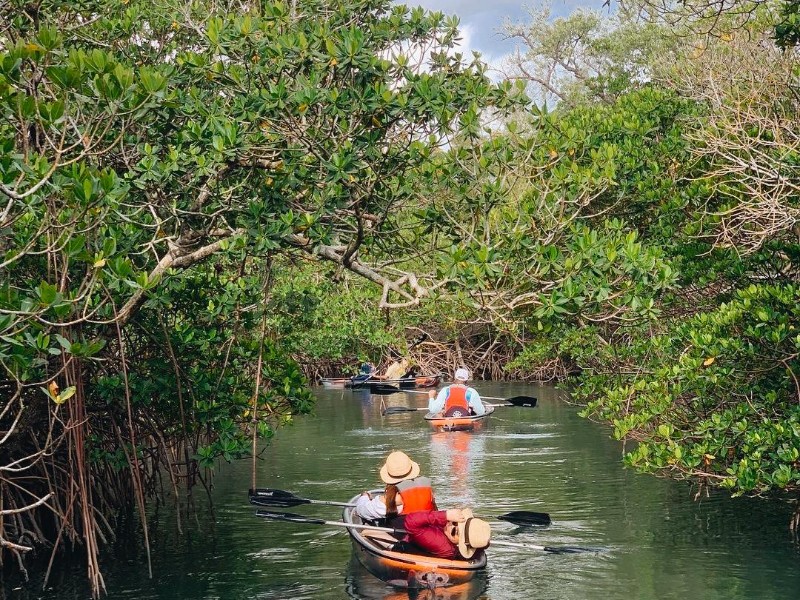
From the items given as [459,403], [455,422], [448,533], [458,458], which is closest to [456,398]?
[459,403]

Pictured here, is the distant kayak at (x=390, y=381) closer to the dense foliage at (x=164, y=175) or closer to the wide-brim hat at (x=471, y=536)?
the dense foliage at (x=164, y=175)

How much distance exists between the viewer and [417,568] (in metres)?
9.29

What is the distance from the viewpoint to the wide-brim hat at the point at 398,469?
10.0m

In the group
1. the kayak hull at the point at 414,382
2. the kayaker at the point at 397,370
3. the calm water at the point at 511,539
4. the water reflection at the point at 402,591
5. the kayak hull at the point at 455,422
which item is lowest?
the water reflection at the point at 402,591

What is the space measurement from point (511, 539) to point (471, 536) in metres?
2.32

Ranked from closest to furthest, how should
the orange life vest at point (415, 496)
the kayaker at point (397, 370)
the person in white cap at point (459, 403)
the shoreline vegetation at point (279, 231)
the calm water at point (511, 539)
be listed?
the shoreline vegetation at point (279, 231), the calm water at point (511, 539), the orange life vest at point (415, 496), the person in white cap at point (459, 403), the kayaker at point (397, 370)

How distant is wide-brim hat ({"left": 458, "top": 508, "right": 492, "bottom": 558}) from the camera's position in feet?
30.6

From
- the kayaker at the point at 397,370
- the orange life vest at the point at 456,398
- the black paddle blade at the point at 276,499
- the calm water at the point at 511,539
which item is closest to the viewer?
the calm water at the point at 511,539

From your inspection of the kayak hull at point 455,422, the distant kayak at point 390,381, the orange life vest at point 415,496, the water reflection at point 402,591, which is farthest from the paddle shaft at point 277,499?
the distant kayak at point 390,381

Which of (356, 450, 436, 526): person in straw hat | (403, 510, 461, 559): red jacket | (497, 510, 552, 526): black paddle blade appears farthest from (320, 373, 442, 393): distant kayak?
(403, 510, 461, 559): red jacket

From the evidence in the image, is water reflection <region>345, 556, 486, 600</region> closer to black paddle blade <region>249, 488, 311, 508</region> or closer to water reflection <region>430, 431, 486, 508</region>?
black paddle blade <region>249, 488, 311, 508</region>

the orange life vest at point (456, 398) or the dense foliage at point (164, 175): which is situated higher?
the dense foliage at point (164, 175)

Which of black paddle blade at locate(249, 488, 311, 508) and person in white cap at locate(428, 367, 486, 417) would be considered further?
person in white cap at locate(428, 367, 486, 417)

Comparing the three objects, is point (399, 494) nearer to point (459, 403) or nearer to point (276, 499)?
point (276, 499)
